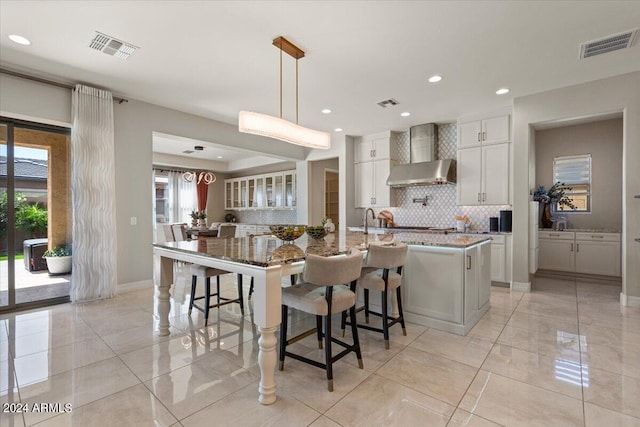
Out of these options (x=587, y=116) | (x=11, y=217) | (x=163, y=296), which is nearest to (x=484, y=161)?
(x=587, y=116)

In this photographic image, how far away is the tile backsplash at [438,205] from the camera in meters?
5.34

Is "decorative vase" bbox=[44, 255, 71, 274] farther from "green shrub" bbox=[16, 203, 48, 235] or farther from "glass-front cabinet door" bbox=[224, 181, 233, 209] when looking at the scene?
"glass-front cabinet door" bbox=[224, 181, 233, 209]

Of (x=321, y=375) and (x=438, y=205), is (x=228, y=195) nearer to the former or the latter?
(x=438, y=205)

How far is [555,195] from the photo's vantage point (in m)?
5.25

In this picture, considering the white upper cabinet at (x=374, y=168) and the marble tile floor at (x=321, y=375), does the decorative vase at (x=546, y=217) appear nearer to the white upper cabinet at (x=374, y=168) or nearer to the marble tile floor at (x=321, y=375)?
the marble tile floor at (x=321, y=375)

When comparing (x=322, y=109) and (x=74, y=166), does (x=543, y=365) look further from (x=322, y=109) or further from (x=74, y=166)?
(x=74, y=166)

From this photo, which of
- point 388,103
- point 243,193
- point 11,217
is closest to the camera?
point 11,217

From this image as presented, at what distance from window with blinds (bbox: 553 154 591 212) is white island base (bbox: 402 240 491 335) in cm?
344

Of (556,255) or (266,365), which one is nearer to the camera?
(266,365)

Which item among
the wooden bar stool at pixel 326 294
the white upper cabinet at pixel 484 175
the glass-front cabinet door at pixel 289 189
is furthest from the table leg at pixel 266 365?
the glass-front cabinet door at pixel 289 189

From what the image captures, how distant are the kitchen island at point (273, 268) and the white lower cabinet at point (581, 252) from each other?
2.58 m

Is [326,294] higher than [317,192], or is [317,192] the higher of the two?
[317,192]

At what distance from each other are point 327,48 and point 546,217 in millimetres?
4938

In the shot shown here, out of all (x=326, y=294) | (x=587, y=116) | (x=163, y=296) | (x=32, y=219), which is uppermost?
(x=587, y=116)
